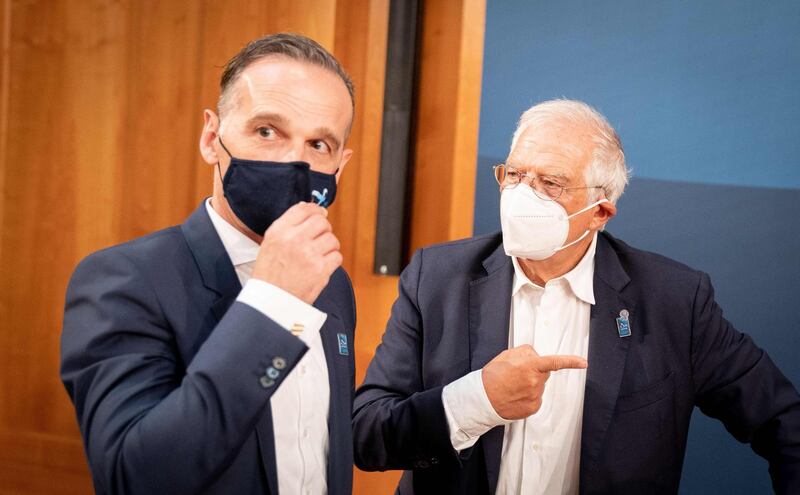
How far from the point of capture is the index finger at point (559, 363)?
1.65 m

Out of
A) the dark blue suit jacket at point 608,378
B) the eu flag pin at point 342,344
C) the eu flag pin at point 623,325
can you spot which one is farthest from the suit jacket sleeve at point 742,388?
the eu flag pin at point 342,344

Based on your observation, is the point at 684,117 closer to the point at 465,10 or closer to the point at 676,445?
the point at 465,10

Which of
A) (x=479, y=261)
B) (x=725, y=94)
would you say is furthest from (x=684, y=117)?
(x=479, y=261)

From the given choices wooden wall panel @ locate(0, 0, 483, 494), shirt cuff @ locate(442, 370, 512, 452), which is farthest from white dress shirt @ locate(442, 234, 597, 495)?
wooden wall panel @ locate(0, 0, 483, 494)

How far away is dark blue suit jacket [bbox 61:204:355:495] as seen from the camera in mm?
1086

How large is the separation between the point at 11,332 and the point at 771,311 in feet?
9.18

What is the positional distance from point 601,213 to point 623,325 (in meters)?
0.31

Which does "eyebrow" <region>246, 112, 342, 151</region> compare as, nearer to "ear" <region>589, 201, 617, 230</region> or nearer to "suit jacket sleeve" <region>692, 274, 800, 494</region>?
"ear" <region>589, 201, 617, 230</region>

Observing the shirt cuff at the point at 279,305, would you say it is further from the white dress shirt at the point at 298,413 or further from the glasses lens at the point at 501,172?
the glasses lens at the point at 501,172

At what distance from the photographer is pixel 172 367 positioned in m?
1.21

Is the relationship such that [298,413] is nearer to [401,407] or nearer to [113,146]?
[401,407]

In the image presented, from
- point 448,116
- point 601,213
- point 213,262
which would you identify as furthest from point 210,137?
point 448,116

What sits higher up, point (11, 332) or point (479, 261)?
point (479, 261)

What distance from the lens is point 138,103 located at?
2996 millimetres
